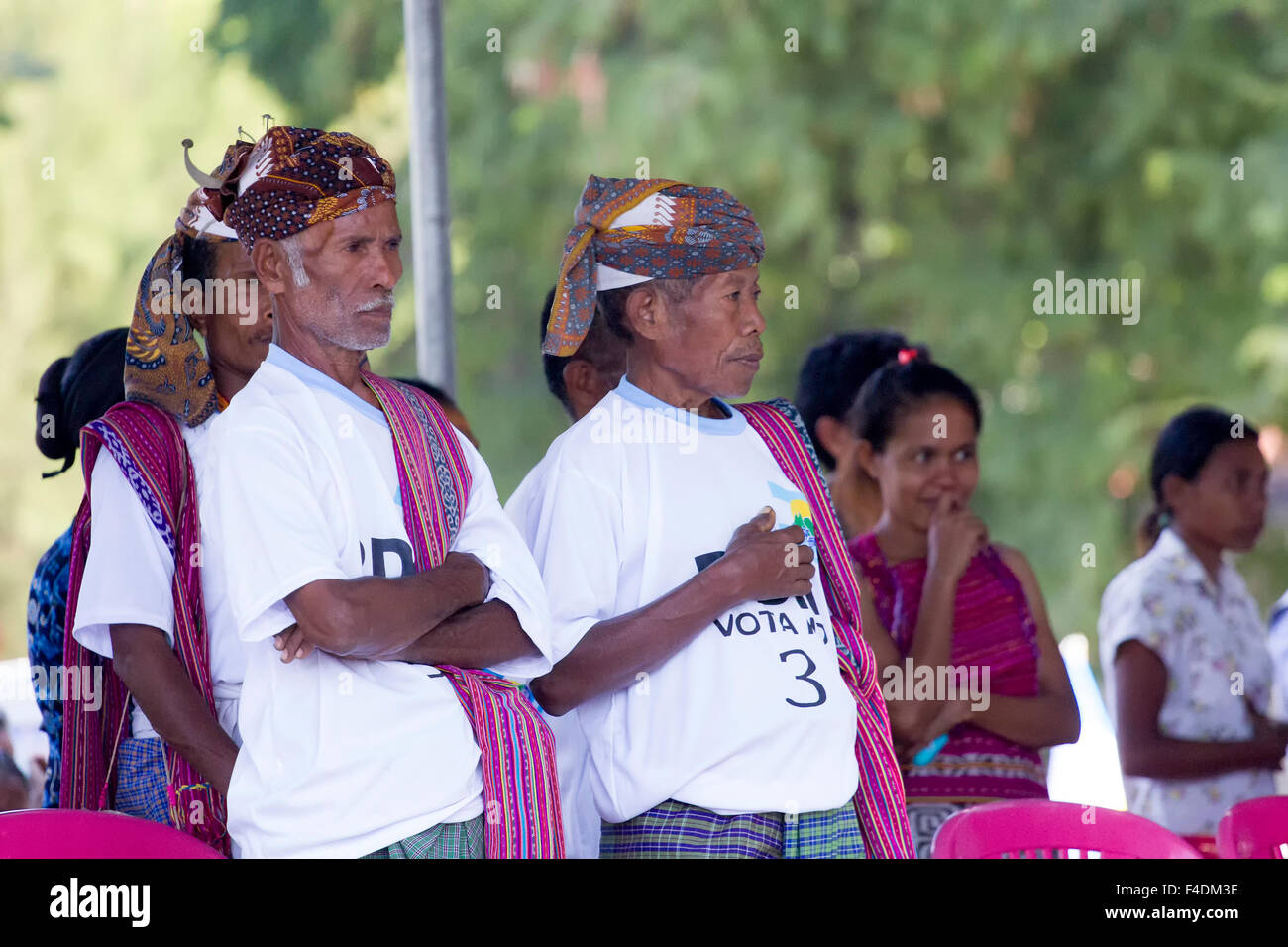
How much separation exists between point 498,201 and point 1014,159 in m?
2.76

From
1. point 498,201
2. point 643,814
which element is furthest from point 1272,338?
point 643,814

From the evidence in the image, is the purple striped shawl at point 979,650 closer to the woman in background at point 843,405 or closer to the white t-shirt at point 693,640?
the woman in background at point 843,405

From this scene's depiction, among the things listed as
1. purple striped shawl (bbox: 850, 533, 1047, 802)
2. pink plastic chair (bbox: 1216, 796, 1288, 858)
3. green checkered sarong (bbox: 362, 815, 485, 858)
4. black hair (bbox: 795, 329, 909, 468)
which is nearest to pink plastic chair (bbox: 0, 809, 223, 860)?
green checkered sarong (bbox: 362, 815, 485, 858)

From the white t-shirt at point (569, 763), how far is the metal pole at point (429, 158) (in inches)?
48.3

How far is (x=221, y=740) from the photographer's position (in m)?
2.35

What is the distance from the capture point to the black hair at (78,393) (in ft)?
9.79

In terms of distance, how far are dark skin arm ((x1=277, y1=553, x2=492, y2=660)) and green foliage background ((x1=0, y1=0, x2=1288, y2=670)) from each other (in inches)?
226

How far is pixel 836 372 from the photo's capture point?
3.67 meters

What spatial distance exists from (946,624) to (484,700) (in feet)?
3.99

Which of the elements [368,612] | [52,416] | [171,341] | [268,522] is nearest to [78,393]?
[52,416]

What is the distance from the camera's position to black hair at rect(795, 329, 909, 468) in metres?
3.64

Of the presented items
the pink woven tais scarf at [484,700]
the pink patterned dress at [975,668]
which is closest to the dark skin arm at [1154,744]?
the pink patterned dress at [975,668]

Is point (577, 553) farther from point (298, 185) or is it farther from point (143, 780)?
point (143, 780)
